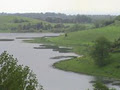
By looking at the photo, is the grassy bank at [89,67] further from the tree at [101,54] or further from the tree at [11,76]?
the tree at [11,76]

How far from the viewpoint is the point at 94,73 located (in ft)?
365

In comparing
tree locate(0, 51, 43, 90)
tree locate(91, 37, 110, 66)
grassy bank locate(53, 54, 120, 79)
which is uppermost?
tree locate(0, 51, 43, 90)

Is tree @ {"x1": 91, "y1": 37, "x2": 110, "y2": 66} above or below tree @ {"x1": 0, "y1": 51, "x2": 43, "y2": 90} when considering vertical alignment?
below

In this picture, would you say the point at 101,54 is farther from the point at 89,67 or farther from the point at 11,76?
the point at 11,76

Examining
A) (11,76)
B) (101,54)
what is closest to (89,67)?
(101,54)

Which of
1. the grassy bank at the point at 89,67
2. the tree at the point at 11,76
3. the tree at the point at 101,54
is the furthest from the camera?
the tree at the point at 101,54

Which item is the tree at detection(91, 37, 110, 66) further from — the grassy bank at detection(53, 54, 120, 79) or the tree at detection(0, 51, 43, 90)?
the tree at detection(0, 51, 43, 90)

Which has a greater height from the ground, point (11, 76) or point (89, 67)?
point (11, 76)

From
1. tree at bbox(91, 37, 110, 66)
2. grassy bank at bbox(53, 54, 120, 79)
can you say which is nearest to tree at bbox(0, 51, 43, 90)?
grassy bank at bbox(53, 54, 120, 79)

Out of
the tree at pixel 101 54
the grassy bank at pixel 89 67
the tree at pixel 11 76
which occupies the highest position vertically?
the tree at pixel 11 76

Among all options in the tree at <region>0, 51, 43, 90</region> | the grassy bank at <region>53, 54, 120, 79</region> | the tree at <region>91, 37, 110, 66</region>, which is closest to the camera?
the tree at <region>0, 51, 43, 90</region>

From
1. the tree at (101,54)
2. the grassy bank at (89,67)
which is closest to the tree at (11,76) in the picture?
the grassy bank at (89,67)

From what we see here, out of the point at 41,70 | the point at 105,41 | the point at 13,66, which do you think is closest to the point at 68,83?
the point at 41,70

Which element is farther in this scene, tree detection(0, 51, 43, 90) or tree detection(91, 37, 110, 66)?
tree detection(91, 37, 110, 66)
